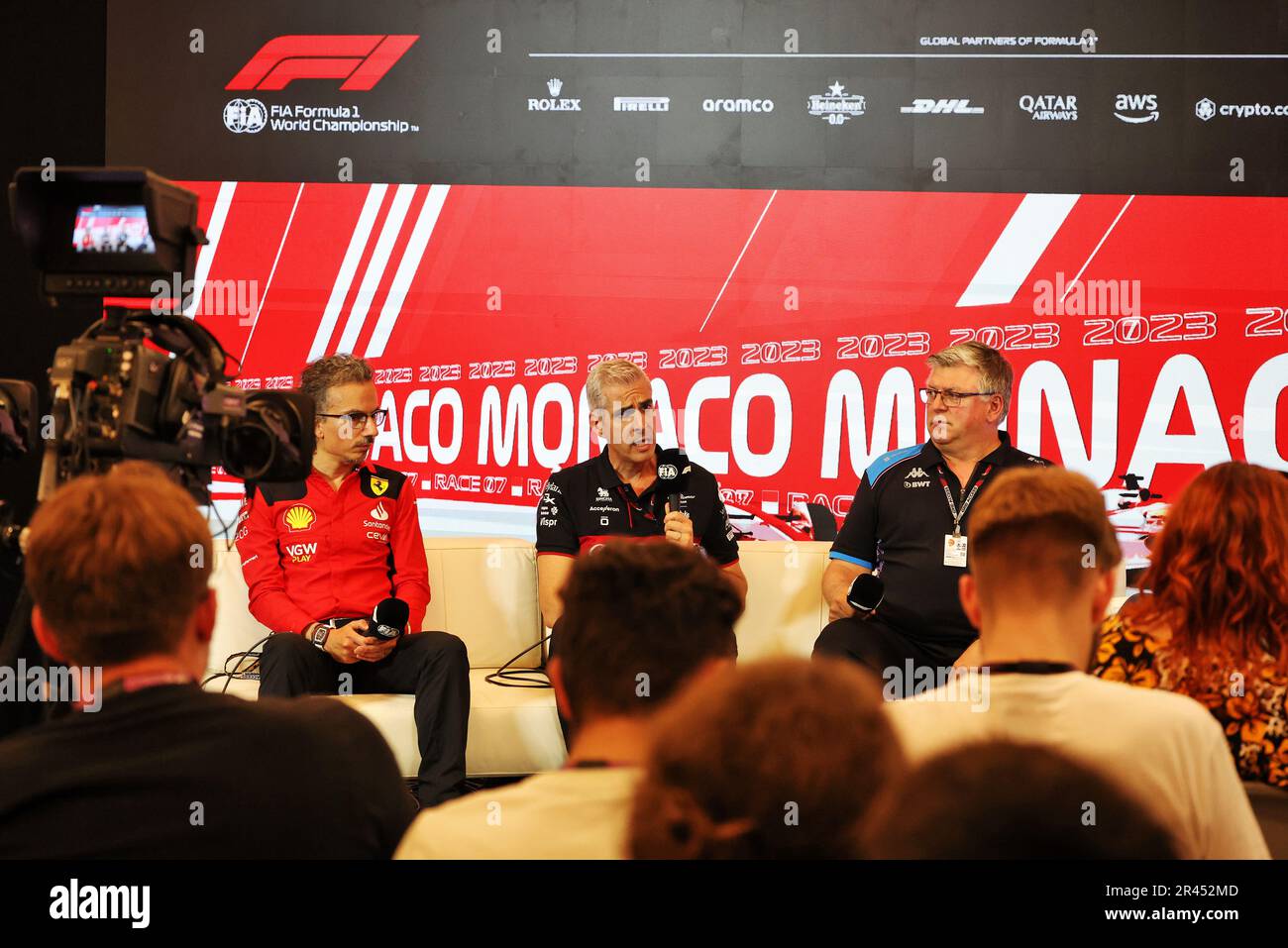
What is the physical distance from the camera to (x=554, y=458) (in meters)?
4.94

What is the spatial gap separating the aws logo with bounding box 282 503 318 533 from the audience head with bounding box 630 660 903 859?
118 inches

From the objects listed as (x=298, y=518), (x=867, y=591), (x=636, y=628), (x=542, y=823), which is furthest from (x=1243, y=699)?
(x=298, y=518)

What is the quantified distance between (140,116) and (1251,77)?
170 inches

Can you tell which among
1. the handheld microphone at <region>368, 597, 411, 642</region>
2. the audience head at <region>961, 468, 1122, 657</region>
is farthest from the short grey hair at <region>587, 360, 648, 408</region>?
the audience head at <region>961, 468, 1122, 657</region>

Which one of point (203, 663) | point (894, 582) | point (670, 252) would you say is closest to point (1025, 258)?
point (670, 252)

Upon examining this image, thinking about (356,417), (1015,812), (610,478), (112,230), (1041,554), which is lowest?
(1015,812)

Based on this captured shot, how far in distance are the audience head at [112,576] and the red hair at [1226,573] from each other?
4.94ft

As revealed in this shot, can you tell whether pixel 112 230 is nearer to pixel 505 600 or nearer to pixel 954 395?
pixel 505 600

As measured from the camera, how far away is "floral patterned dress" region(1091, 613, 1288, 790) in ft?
6.23

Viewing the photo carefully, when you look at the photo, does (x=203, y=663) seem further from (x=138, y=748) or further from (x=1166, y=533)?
(x=1166, y=533)

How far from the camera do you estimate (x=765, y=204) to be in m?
4.82

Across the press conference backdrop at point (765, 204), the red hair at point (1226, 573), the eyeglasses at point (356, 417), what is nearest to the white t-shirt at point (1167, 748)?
the red hair at point (1226, 573)

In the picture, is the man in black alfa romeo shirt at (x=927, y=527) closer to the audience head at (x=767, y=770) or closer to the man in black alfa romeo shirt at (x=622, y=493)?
the man in black alfa romeo shirt at (x=622, y=493)

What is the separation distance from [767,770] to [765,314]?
4.14 m
